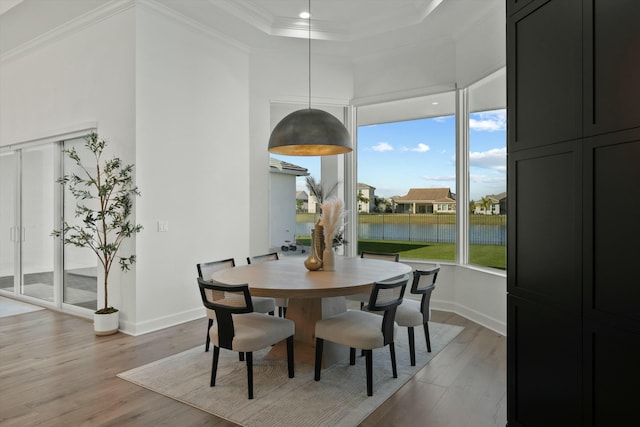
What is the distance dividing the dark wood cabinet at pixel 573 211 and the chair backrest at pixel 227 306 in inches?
64.7

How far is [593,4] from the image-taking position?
5.76 feet

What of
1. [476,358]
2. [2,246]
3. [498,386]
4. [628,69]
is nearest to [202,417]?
[498,386]

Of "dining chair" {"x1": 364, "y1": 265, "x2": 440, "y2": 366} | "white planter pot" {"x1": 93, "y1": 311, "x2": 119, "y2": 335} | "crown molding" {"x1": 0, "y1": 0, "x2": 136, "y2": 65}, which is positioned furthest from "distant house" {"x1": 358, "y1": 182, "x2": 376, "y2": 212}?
"crown molding" {"x1": 0, "y1": 0, "x2": 136, "y2": 65}

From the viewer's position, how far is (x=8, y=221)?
6.08 m

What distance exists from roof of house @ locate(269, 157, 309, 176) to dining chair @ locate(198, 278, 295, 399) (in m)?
3.11

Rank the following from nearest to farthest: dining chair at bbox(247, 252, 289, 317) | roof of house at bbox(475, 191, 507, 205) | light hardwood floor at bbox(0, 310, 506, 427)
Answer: light hardwood floor at bbox(0, 310, 506, 427)
dining chair at bbox(247, 252, 289, 317)
roof of house at bbox(475, 191, 507, 205)

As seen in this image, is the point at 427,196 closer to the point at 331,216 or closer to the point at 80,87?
the point at 331,216

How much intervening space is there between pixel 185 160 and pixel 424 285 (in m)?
3.04

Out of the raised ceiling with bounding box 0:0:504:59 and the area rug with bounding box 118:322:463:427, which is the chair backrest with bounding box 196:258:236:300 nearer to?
the area rug with bounding box 118:322:463:427

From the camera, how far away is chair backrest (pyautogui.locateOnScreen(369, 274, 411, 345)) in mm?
2805

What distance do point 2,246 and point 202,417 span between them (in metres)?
5.58

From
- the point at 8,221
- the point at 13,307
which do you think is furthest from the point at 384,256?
the point at 8,221

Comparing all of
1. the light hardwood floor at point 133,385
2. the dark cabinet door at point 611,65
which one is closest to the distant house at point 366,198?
the light hardwood floor at point 133,385

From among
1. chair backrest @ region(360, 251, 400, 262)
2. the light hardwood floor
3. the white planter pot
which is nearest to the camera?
the light hardwood floor
